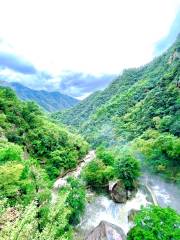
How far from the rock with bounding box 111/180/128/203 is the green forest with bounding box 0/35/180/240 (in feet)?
2.14

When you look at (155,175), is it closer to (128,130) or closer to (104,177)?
(104,177)

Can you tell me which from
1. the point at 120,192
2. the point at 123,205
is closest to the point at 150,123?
the point at 120,192

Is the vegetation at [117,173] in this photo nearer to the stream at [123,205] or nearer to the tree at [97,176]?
the tree at [97,176]

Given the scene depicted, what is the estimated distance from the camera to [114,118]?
114438mm

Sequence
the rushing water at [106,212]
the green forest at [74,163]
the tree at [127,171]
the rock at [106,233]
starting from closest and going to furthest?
the green forest at [74,163], the rock at [106,233], the rushing water at [106,212], the tree at [127,171]

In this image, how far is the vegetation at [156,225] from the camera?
21172 millimetres

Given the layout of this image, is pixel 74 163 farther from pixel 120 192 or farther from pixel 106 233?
pixel 106 233

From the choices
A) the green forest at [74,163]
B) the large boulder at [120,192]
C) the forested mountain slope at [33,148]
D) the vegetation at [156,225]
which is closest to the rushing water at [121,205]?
the large boulder at [120,192]

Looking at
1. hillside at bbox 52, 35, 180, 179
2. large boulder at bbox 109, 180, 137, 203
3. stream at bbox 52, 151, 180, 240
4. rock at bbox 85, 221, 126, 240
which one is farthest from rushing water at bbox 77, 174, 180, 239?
hillside at bbox 52, 35, 180, 179

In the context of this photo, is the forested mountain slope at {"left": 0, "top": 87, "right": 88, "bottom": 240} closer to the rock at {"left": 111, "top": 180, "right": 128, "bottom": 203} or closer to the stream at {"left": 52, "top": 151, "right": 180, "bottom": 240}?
the stream at {"left": 52, "top": 151, "right": 180, "bottom": 240}

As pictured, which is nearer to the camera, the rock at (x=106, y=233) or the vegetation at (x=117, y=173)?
the rock at (x=106, y=233)

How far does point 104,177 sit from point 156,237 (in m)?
25.3

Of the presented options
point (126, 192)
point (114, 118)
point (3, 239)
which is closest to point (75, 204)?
point (126, 192)

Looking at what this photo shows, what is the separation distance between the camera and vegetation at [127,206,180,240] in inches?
834
